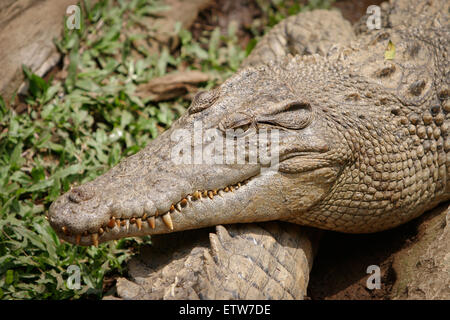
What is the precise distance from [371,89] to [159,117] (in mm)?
2209

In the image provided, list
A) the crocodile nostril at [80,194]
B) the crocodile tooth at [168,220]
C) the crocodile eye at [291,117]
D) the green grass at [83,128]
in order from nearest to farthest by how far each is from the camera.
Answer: the crocodile nostril at [80,194] → the crocodile tooth at [168,220] → the crocodile eye at [291,117] → the green grass at [83,128]

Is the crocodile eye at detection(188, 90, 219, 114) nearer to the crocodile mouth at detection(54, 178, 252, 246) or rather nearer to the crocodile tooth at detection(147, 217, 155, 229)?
the crocodile mouth at detection(54, 178, 252, 246)

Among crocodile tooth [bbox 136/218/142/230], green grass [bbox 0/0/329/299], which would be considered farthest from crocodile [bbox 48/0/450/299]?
green grass [bbox 0/0/329/299]

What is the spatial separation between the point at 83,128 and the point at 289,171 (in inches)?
89.9

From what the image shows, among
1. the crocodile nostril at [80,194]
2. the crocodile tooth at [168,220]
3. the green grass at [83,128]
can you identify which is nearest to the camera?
the crocodile nostril at [80,194]

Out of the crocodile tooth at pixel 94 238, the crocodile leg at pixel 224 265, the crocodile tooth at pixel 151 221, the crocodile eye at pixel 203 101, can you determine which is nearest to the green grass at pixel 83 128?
the crocodile leg at pixel 224 265

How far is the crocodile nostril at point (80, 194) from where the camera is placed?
2784 millimetres

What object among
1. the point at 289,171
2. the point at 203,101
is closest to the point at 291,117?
the point at 289,171

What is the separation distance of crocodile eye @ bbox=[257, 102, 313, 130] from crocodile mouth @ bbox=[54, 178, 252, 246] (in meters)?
0.50

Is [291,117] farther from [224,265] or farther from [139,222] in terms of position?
[139,222]

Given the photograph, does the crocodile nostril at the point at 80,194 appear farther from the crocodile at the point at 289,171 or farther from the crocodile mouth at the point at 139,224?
the crocodile mouth at the point at 139,224

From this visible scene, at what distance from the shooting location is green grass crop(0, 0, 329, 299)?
3553mm

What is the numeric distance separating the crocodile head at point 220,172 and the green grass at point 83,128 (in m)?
0.88

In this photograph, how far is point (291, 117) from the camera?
10.3 feet
